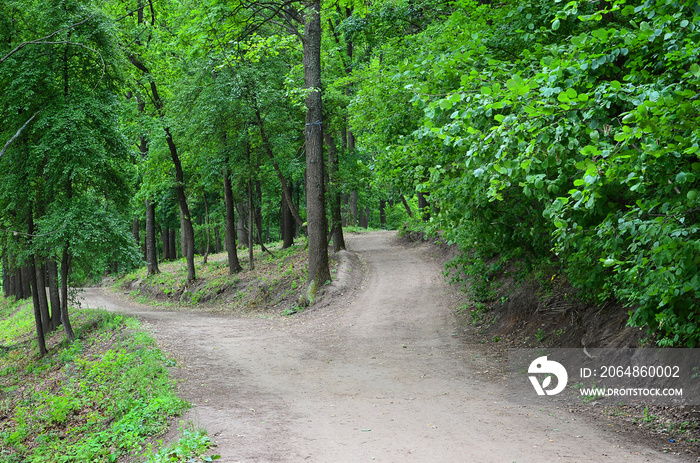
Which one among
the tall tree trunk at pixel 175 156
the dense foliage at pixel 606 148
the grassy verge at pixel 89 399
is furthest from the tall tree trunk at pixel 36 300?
the dense foliage at pixel 606 148

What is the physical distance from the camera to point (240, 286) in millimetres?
20297

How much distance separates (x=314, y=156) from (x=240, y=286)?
729 cm

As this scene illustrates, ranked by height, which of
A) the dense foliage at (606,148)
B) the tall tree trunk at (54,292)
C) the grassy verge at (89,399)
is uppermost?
the dense foliage at (606,148)

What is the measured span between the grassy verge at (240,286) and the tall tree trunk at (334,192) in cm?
146

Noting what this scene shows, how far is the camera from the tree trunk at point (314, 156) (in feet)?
49.3

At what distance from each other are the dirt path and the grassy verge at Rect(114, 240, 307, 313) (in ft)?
9.64

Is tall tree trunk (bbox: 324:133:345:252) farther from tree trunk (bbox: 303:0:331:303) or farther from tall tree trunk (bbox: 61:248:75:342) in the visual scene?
tall tree trunk (bbox: 61:248:75:342)

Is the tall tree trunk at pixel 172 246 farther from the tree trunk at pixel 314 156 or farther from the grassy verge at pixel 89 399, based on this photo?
the tree trunk at pixel 314 156

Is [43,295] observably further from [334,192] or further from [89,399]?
[334,192]

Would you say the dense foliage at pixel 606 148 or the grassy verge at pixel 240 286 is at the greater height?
the dense foliage at pixel 606 148

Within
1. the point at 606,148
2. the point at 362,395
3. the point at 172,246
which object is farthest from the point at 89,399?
the point at 172,246

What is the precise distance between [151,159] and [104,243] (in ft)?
26.3

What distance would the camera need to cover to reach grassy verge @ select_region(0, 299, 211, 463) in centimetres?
666

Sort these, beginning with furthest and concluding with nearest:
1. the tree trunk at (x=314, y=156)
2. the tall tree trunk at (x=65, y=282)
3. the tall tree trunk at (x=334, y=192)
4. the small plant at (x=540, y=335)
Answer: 1. the tall tree trunk at (x=334, y=192)
2. the tree trunk at (x=314, y=156)
3. the tall tree trunk at (x=65, y=282)
4. the small plant at (x=540, y=335)
